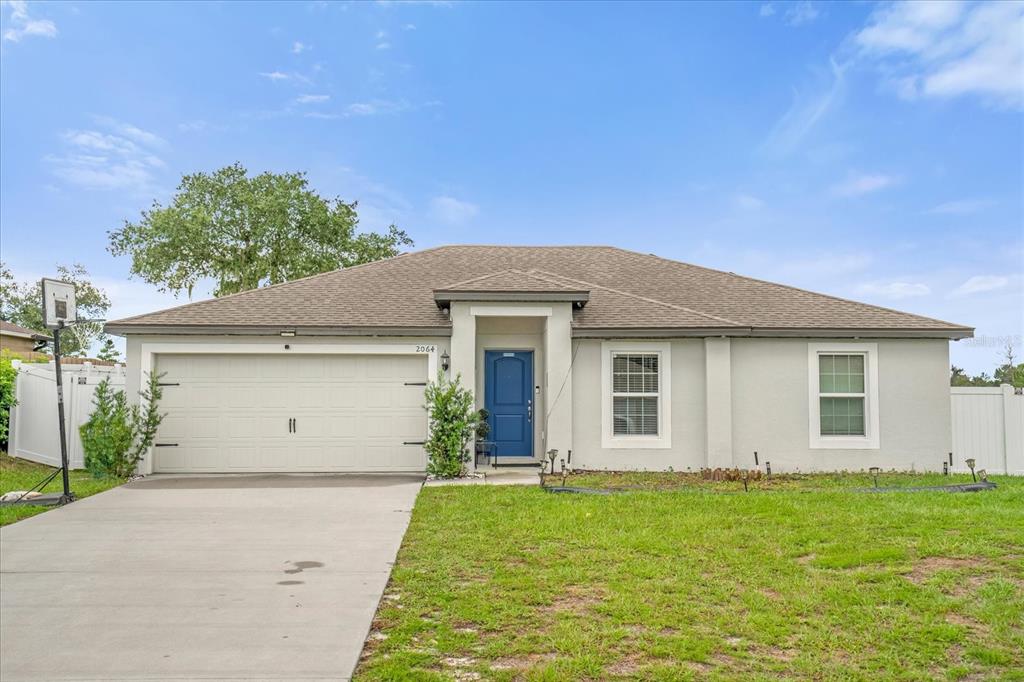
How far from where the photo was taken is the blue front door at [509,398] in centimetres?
1331

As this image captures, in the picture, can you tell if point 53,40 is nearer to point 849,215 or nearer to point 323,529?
point 323,529

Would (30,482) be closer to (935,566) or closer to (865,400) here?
(935,566)

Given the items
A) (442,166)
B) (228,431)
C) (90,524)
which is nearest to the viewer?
(90,524)

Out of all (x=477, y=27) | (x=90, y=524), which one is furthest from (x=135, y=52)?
(x=90, y=524)

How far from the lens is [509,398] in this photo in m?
13.3

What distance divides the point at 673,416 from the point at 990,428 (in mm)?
6219

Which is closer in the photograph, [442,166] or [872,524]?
[872,524]

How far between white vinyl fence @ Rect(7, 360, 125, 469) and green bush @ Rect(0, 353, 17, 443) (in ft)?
0.27

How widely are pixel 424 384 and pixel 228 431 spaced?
3642 millimetres

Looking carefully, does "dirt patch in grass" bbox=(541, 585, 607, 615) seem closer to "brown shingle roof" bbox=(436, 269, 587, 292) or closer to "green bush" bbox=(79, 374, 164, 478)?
"brown shingle roof" bbox=(436, 269, 587, 292)

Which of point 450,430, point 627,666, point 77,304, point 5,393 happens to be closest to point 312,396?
point 450,430

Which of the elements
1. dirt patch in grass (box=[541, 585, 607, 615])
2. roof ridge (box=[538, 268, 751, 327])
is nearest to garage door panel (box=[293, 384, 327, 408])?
roof ridge (box=[538, 268, 751, 327])

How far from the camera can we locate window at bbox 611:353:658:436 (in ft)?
41.3

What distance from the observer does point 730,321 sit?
41.9 feet
